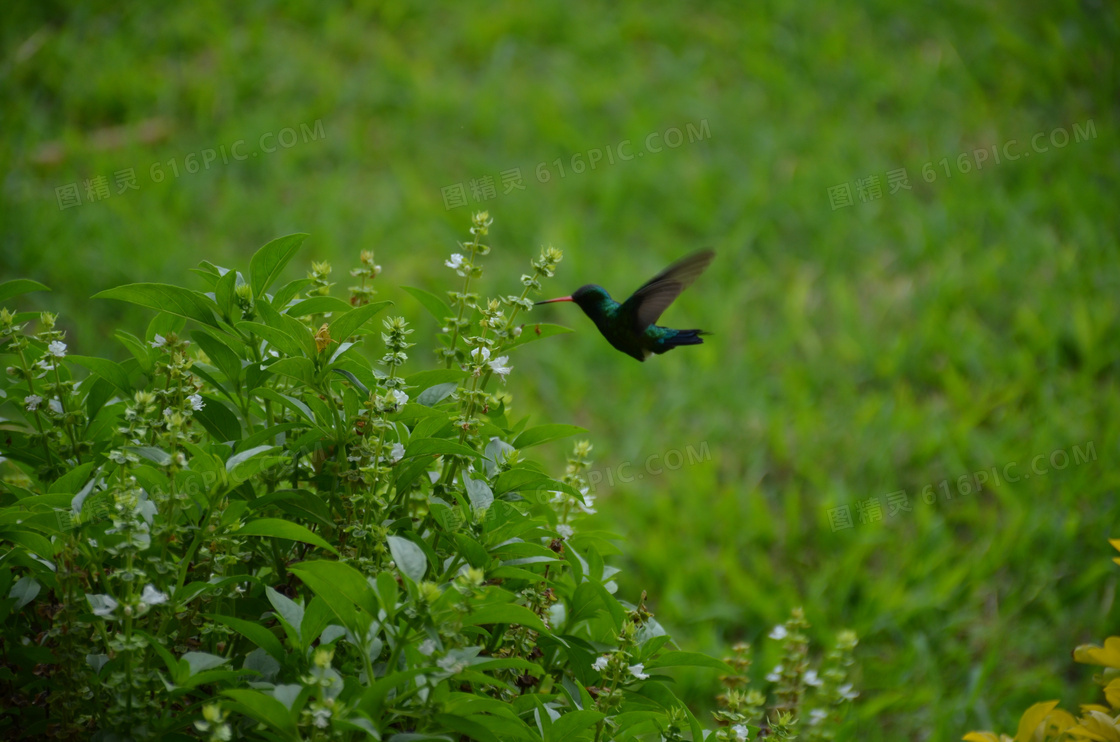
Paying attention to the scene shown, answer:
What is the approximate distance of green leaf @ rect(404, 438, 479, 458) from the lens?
3.68 feet

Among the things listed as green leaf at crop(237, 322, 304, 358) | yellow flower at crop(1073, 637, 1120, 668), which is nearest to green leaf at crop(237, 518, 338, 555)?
green leaf at crop(237, 322, 304, 358)

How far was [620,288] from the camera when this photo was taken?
4.06 m

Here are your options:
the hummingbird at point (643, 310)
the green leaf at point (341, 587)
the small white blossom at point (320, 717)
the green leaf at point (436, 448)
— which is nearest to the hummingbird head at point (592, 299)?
the hummingbird at point (643, 310)

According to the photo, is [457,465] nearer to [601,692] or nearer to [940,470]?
[601,692]

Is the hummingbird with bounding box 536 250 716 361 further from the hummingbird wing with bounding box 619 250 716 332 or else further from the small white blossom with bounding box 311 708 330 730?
the small white blossom with bounding box 311 708 330 730

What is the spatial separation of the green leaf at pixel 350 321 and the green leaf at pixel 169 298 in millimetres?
184

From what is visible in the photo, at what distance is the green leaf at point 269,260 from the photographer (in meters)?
1.26

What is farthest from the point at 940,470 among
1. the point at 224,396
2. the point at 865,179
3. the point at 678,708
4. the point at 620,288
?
the point at 224,396

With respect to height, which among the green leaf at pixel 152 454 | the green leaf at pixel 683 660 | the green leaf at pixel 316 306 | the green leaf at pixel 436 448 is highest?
the green leaf at pixel 316 306

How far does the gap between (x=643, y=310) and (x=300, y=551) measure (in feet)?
2.50

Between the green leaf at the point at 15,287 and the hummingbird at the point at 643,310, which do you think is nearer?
the green leaf at the point at 15,287

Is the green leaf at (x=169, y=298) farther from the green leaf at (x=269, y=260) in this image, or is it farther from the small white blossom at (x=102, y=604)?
the small white blossom at (x=102, y=604)

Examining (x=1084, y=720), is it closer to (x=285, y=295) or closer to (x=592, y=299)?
(x=592, y=299)

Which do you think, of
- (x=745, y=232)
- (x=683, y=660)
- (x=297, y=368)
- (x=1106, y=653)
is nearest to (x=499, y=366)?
(x=297, y=368)
